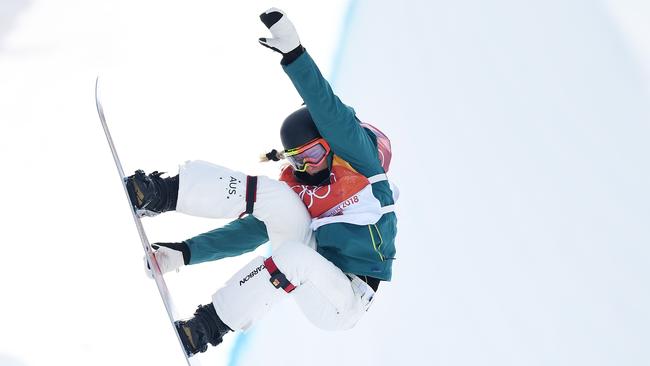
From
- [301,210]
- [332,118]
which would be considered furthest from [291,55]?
[301,210]

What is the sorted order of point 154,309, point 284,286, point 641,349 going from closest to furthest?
point 284,286
point 154,309
point 641,349

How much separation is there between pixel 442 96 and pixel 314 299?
2219 mm

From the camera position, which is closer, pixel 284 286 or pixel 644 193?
pixel 284 286

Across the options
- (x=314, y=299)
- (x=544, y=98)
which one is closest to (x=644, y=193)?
(x=544, y=98)

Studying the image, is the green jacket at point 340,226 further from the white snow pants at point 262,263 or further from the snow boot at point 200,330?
the snow boot at point 200,330

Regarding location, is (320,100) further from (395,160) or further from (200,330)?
(395,160)

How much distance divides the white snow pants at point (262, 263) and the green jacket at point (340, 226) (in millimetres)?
82

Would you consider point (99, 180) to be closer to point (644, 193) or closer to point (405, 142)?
point (405, 142)

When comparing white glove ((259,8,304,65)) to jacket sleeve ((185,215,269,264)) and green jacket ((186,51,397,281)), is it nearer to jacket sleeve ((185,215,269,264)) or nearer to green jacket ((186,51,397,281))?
green jacket ((186,51,397,281))

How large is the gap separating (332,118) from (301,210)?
276mm

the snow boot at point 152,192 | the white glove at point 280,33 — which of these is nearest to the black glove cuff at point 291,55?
the white glove at point 280,33

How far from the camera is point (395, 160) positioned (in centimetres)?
411

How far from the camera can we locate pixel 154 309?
2.98 metres

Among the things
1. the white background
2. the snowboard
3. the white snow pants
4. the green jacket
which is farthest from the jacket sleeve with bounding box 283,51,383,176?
the white background
